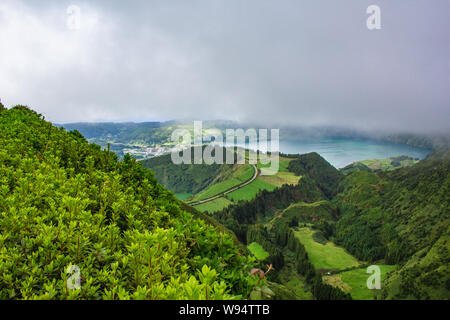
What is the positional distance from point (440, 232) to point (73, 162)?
141 meters

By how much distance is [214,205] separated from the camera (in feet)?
365

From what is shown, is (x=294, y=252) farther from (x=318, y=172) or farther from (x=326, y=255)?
(x=318, y=172)

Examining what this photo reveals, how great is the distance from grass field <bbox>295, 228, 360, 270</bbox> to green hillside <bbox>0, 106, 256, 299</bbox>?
95191 millimetres

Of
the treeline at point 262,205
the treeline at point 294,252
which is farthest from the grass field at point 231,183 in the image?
the treeline at point 294,252

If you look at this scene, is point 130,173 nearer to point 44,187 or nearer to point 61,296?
point 44,187

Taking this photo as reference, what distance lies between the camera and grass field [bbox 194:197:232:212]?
10706cm

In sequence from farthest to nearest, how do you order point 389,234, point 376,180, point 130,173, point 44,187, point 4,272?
point 376,180 < point 389,234 < point 130,173 < point 44,187 < point 4,272

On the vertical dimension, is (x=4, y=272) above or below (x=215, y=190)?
above

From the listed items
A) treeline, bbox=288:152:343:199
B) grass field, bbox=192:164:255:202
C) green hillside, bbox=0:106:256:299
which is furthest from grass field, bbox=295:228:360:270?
green hillside, bbox=0:106:256:299

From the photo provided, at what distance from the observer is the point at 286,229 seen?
10150 centimetres

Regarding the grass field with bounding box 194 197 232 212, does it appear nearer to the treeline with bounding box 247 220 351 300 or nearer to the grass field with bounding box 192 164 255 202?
the grass field with bounding box 192 164 255 202

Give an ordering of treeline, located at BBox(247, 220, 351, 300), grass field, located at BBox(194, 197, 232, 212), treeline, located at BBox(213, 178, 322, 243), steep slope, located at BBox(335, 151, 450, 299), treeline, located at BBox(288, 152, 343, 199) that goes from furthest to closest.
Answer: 1. treeline, located at BBox(288, 152, 343, 199)
2. grass field, located at BBox(194, 197, 232, 212)
3. treeline, located at BBox(213, 178, 322, 243)
4. steep slope, located at BBox(335, 151, 450, 299)
5. treeline, located at BBox(247, 220, 351, 300)

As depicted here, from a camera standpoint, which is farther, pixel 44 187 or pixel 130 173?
pixel 130 173
